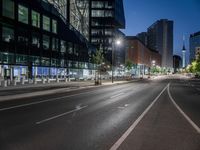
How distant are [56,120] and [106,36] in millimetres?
133346

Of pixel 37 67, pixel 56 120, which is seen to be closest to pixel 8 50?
pixel 37 67

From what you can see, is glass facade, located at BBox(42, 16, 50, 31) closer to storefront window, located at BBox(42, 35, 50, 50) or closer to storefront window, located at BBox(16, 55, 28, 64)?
storefront window, located at BBox(42, 35, 50, 50)

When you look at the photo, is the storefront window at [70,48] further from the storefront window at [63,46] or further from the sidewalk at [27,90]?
the sidewalk at [27,90]

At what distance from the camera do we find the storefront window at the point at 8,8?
55.6 metres

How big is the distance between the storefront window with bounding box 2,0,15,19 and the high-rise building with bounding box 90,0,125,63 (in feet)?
268

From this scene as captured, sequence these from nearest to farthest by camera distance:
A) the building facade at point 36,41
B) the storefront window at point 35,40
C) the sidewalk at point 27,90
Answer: the sidewalk at point 27,90
the building facade at point 36,41
the storefront window at point 35,40

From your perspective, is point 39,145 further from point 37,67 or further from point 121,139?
point 37,67

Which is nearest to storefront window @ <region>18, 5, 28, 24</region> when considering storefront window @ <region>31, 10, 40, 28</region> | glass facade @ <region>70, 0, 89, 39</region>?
storefront window @ <region>31, 10, 40, 28</region>

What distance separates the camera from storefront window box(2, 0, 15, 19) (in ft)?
182

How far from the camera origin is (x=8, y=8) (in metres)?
56.8

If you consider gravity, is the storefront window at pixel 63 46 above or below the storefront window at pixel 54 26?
below

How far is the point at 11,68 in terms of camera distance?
56.3 metres

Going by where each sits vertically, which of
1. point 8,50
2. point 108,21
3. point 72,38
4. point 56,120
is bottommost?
point 56,120

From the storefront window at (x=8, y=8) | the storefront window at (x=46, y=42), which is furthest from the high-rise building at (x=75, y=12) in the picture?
the storefront window at (x=8, y=8)
